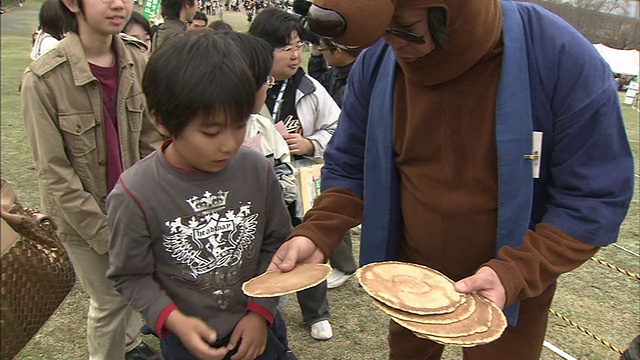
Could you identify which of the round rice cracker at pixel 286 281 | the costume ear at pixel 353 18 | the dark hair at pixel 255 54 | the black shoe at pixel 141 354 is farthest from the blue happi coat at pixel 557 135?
the black shoe at pixel 141 354

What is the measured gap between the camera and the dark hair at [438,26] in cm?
131

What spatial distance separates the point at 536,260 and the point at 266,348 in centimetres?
88

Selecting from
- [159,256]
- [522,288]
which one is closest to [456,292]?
[522,288]

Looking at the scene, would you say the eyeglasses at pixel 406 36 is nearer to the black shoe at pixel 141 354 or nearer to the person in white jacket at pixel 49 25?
the black shoe at pixel 141 354

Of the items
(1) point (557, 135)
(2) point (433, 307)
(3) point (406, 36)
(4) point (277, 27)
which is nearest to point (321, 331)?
(4) point (277, 27)

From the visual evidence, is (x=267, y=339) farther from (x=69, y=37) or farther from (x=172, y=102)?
(x=69, y=37)

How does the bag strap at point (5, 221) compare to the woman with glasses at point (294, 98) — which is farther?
the woman with glasses at point (294, 98)

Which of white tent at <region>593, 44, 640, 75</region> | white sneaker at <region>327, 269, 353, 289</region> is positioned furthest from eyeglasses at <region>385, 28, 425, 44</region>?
white tent at <region>593, 44, 640, 75</region>

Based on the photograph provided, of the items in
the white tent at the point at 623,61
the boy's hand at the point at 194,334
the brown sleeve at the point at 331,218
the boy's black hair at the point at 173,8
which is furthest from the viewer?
the white tent at the point at 623,61

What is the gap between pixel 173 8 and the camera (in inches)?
194

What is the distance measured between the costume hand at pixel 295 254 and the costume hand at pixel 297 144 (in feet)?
3.53

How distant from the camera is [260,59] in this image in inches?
74.1

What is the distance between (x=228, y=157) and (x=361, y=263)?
2.28 ft

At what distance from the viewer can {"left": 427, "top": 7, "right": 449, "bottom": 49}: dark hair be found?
1.31 meters
